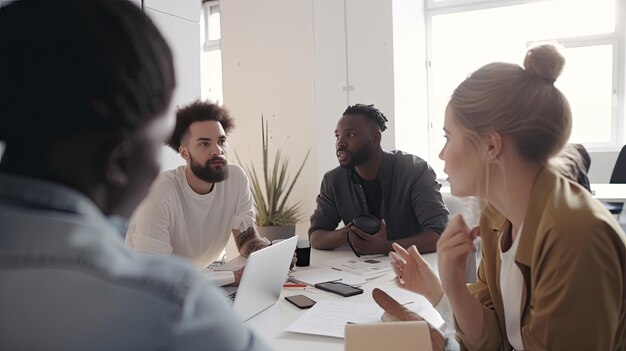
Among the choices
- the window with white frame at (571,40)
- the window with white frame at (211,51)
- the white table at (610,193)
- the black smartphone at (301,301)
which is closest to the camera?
the black smartphone at (301,301)

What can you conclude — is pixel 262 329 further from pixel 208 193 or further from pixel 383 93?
pixel 383 93

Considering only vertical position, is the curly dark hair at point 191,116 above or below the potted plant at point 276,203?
above

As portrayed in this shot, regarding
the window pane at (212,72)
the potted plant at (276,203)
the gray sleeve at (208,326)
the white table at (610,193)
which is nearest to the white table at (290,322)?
the gray sleeve at (208,326)

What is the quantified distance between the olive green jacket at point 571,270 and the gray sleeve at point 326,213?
5.20 ft

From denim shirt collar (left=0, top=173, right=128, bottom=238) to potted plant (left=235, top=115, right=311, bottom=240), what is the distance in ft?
12.7

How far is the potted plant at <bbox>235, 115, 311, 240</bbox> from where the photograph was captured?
4.36m

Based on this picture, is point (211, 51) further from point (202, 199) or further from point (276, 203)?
point (202, 199)

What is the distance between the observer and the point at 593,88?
4.98 meters

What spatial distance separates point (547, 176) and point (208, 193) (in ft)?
6.06

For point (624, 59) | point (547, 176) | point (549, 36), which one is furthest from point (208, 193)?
point (624, 59)

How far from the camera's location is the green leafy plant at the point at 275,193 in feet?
14.5

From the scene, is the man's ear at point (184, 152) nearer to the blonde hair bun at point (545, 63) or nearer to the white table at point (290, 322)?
the white table at point (290, 322)

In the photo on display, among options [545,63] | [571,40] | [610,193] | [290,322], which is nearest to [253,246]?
[290,322]

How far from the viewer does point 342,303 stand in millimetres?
1706
